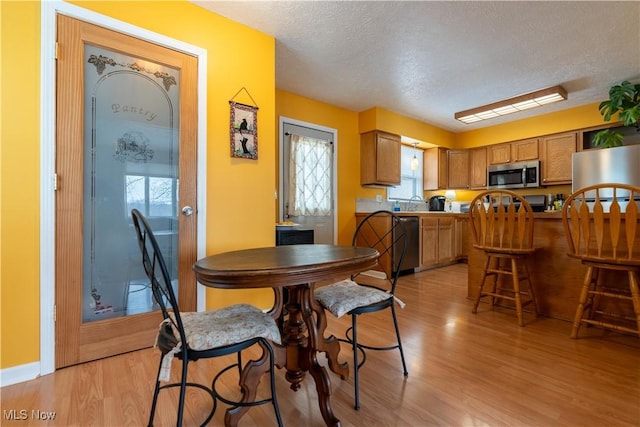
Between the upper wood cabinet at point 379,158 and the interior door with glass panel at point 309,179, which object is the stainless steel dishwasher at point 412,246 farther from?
the interior door with glass panel at point 309,179

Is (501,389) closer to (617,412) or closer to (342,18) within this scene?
(617,412)

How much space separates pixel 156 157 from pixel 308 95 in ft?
8.01

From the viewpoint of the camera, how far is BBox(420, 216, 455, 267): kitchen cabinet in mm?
4379

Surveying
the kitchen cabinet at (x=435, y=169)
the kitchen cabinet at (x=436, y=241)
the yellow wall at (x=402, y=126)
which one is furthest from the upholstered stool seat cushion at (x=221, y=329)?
the kitchen cabinet at (x=435, y=169)

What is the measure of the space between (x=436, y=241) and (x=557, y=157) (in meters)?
2.15

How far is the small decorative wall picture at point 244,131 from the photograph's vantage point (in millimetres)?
2320

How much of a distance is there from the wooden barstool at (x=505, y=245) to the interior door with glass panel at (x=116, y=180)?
97.2 inches

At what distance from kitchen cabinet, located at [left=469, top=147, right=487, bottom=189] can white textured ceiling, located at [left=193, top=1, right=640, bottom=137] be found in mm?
1443

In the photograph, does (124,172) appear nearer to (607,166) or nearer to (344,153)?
(344,153)

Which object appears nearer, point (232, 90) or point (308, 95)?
point (232, 90)

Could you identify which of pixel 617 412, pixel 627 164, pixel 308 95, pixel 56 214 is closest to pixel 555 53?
pixel 627 164

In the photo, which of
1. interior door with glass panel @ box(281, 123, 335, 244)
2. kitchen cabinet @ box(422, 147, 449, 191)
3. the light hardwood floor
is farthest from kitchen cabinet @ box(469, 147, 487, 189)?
the light hardwood floor

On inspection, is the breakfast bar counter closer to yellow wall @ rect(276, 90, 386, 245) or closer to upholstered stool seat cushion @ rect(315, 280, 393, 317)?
upholstered stool seat cushion @ rect(315, 280, 393, 317)

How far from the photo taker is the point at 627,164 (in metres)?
3.54
